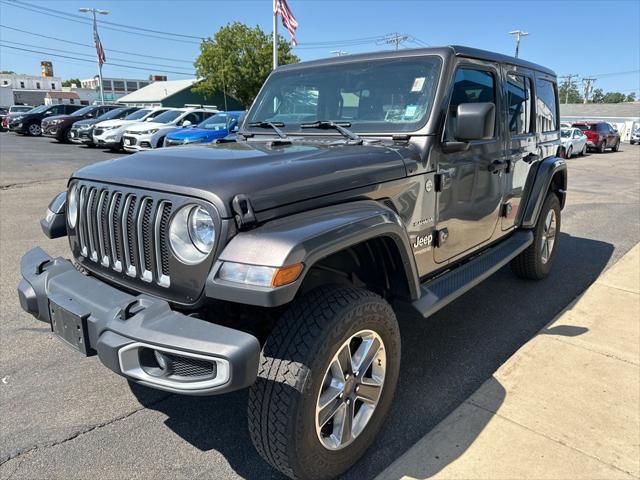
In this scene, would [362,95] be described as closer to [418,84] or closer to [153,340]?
[418,84]

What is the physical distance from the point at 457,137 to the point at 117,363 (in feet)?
7.51

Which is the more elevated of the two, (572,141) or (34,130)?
(34,130)

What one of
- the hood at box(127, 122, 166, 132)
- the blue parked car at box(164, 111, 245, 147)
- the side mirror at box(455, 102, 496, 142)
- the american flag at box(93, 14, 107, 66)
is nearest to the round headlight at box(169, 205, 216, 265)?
the side mirror at box(455, 102, 496, 142)

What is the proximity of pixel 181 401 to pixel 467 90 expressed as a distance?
279cm

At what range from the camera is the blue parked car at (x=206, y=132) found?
13.8 meters

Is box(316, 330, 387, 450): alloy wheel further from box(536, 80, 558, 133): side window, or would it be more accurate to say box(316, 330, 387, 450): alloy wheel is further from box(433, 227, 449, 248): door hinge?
box(536, 80, 558, 133): side window

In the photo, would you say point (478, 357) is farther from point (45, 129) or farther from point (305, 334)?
point (45, 129)

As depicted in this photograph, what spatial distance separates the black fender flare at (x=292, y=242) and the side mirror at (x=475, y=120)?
941 mm

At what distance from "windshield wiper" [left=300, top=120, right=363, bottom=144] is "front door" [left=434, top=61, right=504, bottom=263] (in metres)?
0.54

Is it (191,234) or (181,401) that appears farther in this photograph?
(181,401)

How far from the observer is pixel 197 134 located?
45.6 ft

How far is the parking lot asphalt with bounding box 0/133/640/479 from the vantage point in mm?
2445

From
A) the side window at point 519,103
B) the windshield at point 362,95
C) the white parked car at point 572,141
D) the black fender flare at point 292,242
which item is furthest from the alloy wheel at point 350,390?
the white parked car at point 572,141

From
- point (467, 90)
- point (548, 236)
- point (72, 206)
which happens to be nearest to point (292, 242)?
point (72, 206)
